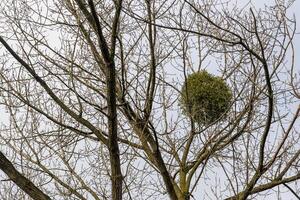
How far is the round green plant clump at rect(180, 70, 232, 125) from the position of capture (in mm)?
4590

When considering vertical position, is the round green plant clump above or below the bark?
above

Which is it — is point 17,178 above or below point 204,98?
below

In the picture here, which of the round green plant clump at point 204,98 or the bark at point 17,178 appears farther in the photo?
the round green plant clump at point 204,98

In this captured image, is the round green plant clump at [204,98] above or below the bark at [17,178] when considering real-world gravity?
above

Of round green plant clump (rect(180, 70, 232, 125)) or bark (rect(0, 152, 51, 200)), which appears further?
round green plant clump (rect(180, 70, 232, 125))

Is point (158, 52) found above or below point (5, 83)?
above

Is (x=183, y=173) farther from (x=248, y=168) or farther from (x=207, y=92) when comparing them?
(x=248, y=168)

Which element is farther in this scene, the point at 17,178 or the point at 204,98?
the point at 204,98

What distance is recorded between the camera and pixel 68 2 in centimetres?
402

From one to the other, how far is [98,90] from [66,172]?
83 cm

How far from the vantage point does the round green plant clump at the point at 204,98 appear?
15.1ft

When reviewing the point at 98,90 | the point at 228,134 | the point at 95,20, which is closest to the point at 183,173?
the point at 228,134

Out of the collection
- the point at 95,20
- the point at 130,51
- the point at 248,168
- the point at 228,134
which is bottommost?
the point at 248,168

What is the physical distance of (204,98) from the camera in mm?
4734
